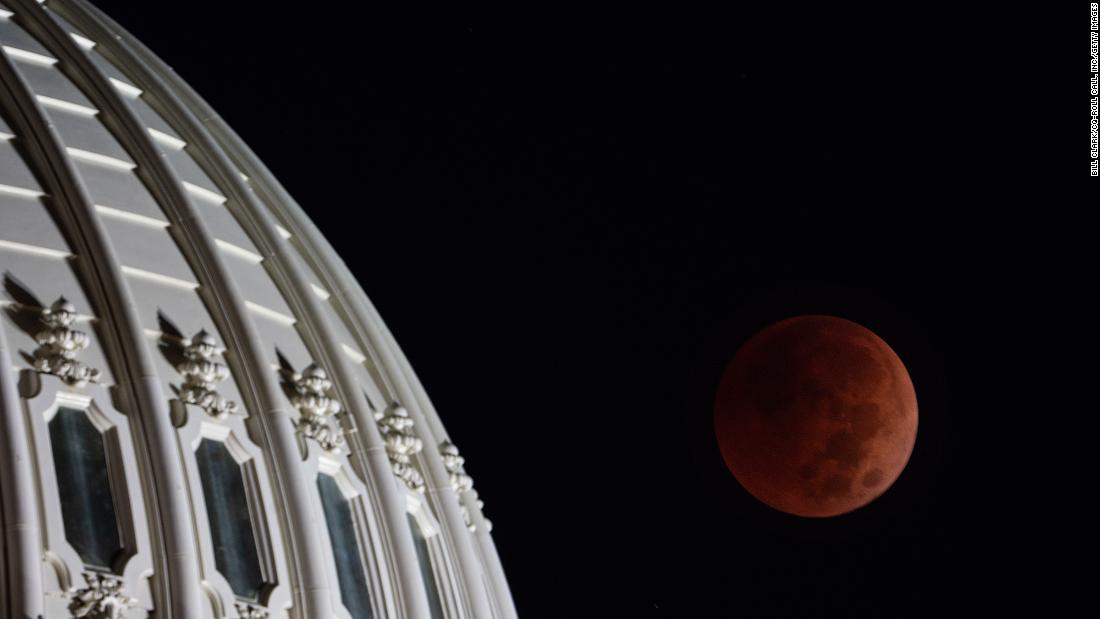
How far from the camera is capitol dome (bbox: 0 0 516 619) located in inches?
1008

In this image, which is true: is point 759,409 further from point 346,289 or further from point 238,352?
point 238,352

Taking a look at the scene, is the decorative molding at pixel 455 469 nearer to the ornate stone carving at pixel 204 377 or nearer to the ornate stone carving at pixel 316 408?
the ornate stone carving at pixel 316 408

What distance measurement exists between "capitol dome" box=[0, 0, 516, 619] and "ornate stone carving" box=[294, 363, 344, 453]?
0.03 metres

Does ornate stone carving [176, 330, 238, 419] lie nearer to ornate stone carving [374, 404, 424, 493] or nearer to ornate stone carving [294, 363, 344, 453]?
ornate stone carving [294, 363, 344, 453]

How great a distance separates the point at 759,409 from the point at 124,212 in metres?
12.9

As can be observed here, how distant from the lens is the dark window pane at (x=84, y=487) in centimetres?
2533

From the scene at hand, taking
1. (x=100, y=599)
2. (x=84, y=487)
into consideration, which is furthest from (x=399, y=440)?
(x=100, y=599)

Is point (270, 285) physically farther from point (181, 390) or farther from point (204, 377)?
point (181, 390)

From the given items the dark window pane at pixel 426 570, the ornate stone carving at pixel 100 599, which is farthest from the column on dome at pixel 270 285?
the ornate stone carving at pixel 100 599

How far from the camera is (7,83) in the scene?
1217 inches

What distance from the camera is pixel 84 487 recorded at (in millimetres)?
25938

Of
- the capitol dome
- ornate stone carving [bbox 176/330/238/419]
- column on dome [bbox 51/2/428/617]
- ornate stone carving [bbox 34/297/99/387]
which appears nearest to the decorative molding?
the capitol dome

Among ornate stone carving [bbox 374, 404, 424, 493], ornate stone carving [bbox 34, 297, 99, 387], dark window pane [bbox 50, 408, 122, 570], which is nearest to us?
dark window pane [bbox 50, 408, 122, 570]

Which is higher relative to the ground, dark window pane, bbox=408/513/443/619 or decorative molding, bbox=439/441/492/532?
decorative molding, bbox=439/441/492/532
